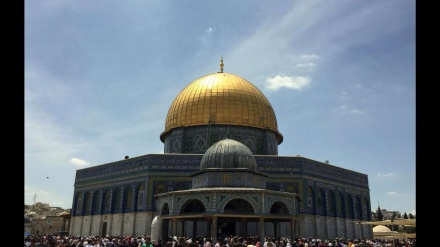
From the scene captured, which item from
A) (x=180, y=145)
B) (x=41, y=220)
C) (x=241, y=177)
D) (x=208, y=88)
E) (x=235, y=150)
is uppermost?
(x=208, y=88)

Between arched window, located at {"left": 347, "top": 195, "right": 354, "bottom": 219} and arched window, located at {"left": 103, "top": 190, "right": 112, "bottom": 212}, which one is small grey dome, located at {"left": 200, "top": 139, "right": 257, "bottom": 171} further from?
arched window, located at {"left": 347, "top": 195, "right": 354, "bottom": 219}

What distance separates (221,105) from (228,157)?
38.2ft

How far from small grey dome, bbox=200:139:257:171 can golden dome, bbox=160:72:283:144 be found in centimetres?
989

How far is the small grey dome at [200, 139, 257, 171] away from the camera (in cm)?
2141

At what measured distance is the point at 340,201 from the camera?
33.5m

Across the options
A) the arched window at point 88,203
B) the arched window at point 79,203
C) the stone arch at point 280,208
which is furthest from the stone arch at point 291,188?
the arched window at point 79,203

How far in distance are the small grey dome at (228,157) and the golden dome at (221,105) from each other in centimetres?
989

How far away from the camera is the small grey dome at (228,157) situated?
21.4 meters

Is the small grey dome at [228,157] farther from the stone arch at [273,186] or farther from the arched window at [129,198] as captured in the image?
the arched window at [129,198]

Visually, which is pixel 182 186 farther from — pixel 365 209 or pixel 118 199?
pixel 365 209
